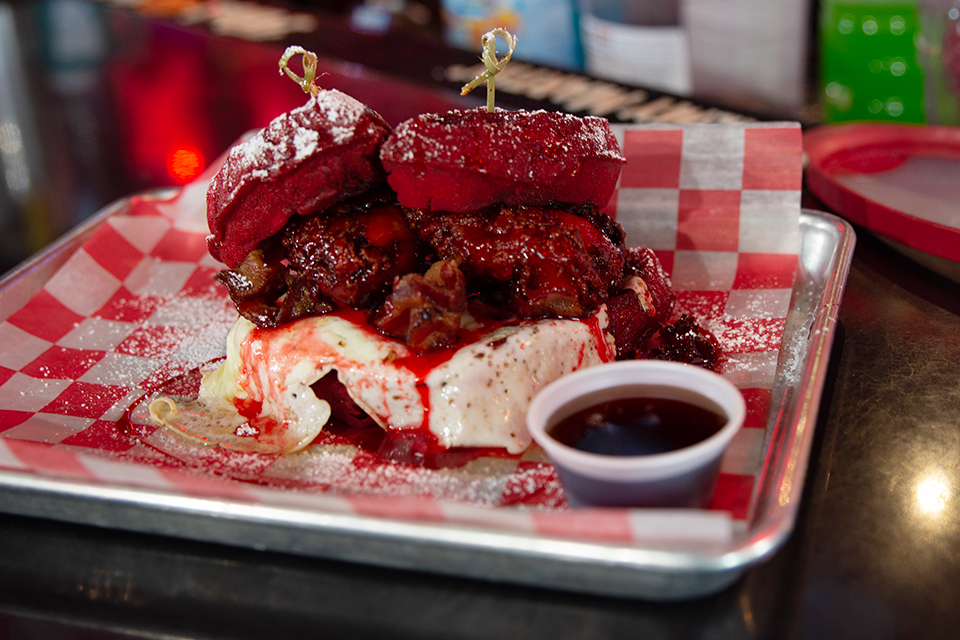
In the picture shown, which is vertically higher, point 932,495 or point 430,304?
point 430,304

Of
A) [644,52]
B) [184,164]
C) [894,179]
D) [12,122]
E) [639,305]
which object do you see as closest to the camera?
[639,305]

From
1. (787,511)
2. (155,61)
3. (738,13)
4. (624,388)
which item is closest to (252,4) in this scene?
(155,61)

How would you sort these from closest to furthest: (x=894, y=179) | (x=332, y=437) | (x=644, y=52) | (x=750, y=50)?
1. (x=332, y=437)
2. (x=894, y=179)
3. (x=750, y=50)
4. (x=644, y=52)

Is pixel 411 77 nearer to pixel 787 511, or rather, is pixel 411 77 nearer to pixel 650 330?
pixel 650 330

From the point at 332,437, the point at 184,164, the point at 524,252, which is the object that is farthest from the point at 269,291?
the point at 184,164

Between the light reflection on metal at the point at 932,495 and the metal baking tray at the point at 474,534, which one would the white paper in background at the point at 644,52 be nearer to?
the metal baking tray at the point at 474,534

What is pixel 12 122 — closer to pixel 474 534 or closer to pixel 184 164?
pixel 184 164

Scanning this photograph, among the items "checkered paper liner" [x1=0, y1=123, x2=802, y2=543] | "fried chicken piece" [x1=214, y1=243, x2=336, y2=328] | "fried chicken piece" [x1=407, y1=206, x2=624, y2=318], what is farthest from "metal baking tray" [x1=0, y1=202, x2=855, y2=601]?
"fried chicken piece" [x1=214, y1=243, x2=336, y2=328]
